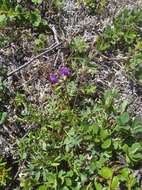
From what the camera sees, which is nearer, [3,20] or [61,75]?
[61,75]

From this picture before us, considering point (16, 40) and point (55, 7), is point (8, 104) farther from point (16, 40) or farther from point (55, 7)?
point (55, 7)

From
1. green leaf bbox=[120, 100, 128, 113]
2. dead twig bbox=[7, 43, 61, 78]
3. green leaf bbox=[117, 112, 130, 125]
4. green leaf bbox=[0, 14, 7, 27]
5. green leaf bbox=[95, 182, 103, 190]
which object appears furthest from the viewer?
green leaf bbox=[0, 14, 7, 27]

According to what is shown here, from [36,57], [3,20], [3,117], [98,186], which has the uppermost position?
[3,20]

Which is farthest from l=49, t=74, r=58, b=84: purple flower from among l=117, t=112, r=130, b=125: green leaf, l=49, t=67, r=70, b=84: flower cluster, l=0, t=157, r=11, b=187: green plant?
l=0, t=157, r=11, b=187: green plant

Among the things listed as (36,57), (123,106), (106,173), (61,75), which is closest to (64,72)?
(61,75)

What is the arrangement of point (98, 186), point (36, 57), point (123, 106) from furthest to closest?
point (36, 57)
point (123, 106)
point (98, 186)

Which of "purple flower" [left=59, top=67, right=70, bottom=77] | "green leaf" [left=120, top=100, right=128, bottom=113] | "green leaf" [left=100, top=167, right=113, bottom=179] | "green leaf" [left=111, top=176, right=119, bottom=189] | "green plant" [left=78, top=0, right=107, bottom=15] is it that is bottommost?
"green leaf" [left=111, top=176, right=119, bottom=189]

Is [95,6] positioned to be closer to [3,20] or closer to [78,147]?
[3,20]

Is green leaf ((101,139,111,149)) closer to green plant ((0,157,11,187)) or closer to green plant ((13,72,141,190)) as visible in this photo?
green plant ((13,72,141,190))

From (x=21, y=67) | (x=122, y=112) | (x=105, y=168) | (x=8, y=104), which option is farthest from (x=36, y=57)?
(x=105, y=168)
